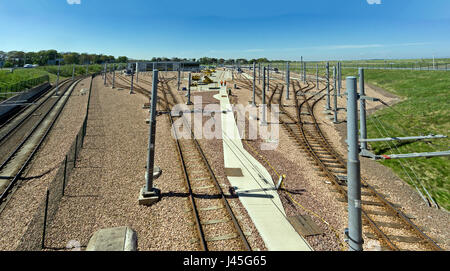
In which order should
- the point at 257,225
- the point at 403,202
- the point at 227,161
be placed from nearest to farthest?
the point at 257,225 < the point at 403,202 < the point at 227,161

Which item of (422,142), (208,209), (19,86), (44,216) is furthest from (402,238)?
(19,86)

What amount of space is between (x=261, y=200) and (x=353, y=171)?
641cm

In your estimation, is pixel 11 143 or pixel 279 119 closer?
pixel 11 143

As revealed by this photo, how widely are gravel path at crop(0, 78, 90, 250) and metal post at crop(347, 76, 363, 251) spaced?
1097 cm

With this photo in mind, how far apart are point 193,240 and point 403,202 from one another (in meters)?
10.3

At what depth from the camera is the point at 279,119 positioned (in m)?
24.5

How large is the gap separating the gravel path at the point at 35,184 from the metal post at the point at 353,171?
1097cm

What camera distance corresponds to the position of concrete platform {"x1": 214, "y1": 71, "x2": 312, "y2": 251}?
27.0 feet

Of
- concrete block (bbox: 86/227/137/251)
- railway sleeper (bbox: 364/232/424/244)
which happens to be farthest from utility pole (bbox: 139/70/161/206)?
railway sleeper (bbox: 364/232/424/244)

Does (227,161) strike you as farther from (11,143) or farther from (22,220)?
(11,143)

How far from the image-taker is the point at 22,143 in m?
18.5

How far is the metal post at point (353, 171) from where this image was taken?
4887 mm

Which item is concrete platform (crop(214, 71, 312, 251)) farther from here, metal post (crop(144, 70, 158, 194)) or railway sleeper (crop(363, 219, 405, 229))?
metal post (crop(144, 70, 158, 194))
